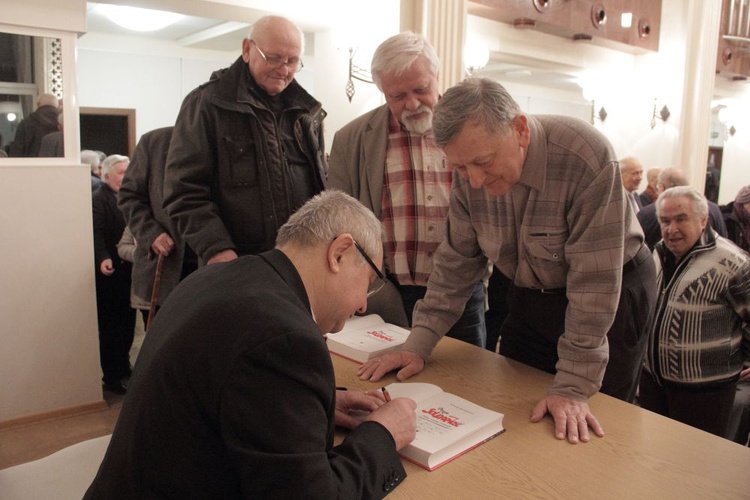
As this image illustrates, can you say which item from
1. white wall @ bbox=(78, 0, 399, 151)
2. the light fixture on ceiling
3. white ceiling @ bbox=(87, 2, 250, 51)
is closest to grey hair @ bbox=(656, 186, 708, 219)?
white wall @ bbox=(78, 0, 399, 151)

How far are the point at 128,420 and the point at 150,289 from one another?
87.0 inches

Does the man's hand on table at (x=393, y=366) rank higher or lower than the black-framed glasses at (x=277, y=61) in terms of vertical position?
lower

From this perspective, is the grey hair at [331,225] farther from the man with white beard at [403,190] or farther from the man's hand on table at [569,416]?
the man with white beard at [403,190]

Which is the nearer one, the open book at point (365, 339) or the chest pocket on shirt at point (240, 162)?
the open book at point (365, 339)

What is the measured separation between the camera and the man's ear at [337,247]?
1.14 meters

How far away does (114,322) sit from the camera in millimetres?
3992

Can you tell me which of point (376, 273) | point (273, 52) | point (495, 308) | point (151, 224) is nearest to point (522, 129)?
point (376, 273)

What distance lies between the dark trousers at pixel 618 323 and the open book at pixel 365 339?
1.29 feet

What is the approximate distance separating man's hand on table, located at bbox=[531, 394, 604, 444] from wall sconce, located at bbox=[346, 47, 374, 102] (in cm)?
338

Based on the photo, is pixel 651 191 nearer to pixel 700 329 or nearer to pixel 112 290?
pixel 700 329

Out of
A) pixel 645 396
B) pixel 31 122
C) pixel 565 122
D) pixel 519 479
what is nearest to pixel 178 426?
pixel 519 479

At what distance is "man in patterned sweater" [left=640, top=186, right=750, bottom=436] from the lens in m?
2.68

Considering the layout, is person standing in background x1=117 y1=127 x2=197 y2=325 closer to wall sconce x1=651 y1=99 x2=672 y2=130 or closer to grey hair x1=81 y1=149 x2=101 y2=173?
grey hair x1=81 y1=149 x2=101 y2=173

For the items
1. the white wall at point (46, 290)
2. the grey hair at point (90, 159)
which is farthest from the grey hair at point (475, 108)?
the grey hair at point (90, 159)
